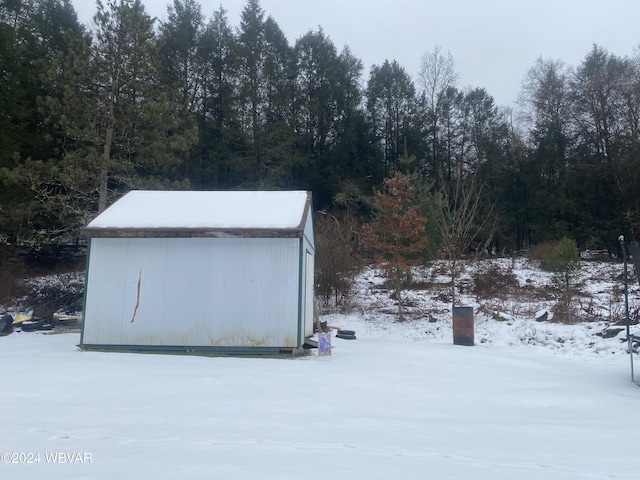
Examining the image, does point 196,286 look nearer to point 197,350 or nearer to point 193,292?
point 193,292

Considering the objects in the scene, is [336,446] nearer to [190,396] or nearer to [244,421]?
[244,421]

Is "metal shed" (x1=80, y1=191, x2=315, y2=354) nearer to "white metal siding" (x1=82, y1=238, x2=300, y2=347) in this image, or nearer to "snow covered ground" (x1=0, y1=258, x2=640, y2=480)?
"white metal siding" (x1=82, y1=238, x2=300, y2=347)

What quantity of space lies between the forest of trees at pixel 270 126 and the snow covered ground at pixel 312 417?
1072 centimetres

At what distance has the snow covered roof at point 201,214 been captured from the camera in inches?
369

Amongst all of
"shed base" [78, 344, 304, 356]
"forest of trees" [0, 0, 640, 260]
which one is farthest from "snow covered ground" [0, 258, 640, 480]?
"forest of trees" [0, 0, 640, 260]

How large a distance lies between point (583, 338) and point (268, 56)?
23011 millimetres

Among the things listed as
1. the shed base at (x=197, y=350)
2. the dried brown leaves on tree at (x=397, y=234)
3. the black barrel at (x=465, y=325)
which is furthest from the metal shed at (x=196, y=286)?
the dried brown leaves on tree at (x=397, y=234)

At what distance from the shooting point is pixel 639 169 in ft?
79.6

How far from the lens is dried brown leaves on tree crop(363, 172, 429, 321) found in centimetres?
1534

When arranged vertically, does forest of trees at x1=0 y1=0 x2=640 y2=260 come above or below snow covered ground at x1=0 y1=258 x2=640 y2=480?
above

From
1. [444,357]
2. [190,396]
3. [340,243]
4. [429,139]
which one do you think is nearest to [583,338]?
[444,357]

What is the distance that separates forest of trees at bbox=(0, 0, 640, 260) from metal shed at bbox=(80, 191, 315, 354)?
8.56 m

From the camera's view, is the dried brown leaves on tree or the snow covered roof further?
the dried brown leaves on tree

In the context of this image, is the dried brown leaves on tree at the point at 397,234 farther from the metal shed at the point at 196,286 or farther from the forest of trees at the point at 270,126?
the metal shed at the point at 196,286
